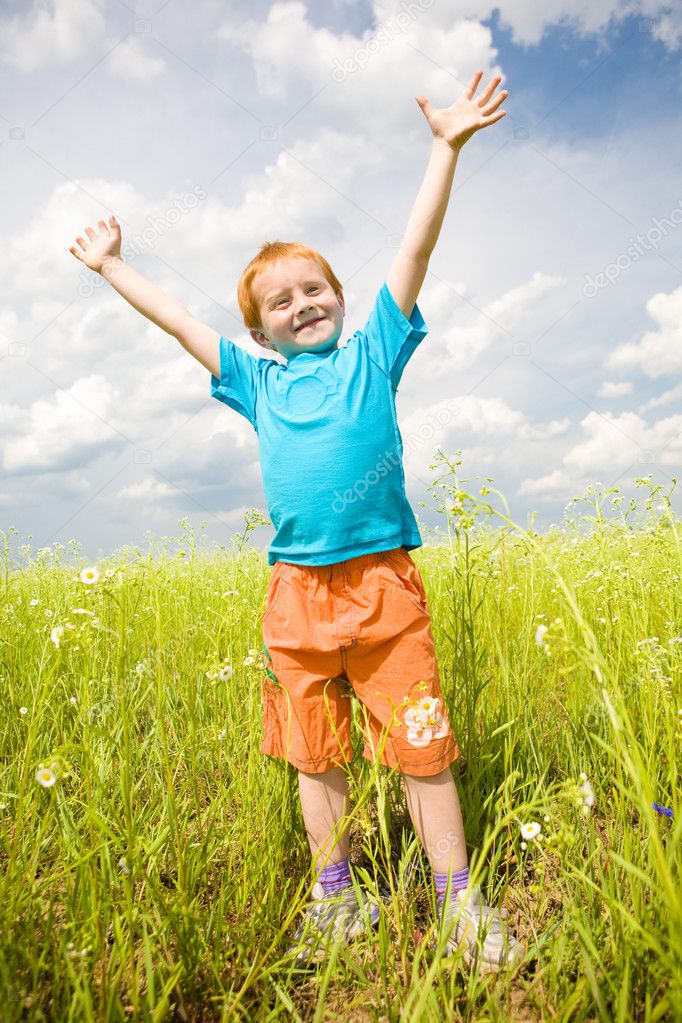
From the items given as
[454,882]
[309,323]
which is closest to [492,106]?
[309,323]

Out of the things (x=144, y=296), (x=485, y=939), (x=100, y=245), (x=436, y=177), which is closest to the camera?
(x=485, y=939)

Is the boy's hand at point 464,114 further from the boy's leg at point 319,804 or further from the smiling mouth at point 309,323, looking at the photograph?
the boy's leg at point 319,804

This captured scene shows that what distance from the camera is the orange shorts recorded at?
6.68ft

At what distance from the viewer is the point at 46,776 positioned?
4.98ft

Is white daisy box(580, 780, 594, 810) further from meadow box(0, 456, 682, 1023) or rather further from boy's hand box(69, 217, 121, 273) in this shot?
boy's hand box(69, 217, 121, 273)

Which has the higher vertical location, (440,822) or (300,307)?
(300,307)

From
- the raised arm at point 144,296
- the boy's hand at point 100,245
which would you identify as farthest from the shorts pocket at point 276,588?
the boy's hand at point 100,245

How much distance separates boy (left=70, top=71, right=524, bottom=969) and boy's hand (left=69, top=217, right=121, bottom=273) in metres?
0.81

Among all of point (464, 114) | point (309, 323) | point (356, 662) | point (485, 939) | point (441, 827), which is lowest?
point (485, 939)

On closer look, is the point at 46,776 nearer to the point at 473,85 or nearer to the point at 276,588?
the point at 276,588

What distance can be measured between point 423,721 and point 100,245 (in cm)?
228

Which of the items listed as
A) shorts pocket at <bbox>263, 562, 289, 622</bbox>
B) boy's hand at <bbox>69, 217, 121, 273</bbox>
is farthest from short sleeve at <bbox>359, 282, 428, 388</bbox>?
boy's hand at <bbox>69, 217, 121, 273</bbox>

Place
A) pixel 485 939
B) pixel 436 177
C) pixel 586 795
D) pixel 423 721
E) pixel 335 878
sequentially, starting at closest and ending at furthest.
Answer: pixel 586 795
pixel 485 939
pixel 423 721
pixel 335 878
pixel 436 177

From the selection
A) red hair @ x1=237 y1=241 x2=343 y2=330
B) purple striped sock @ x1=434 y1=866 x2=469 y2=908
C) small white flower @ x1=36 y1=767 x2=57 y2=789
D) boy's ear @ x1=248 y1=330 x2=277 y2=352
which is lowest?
purple striped sock @ x1=434 y1=866 x2=469 y2=908
